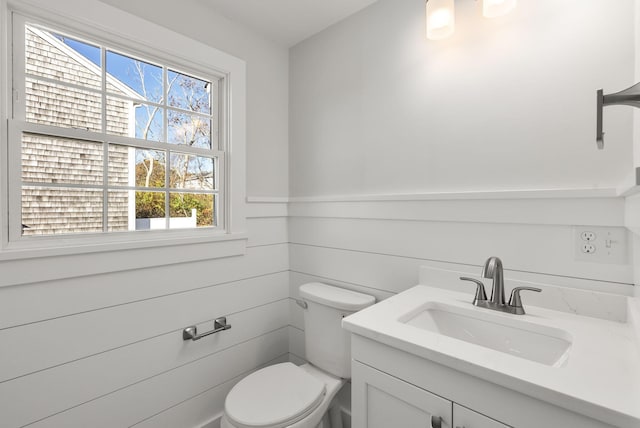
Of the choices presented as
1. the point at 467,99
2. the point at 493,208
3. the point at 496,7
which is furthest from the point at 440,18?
the point at 493,208

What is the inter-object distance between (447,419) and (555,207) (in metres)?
0.80

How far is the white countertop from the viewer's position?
22.9 inches

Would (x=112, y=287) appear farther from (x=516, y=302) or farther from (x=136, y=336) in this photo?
(x=516, y=302)

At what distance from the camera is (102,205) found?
132 centimetres

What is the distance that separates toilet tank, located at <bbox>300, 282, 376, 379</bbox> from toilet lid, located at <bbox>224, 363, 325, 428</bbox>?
0.13 meters

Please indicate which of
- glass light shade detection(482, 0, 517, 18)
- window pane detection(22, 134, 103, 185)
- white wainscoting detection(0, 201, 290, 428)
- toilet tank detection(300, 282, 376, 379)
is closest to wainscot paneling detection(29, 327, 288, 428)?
white wainscoting detection(0, 201, 290, 428)

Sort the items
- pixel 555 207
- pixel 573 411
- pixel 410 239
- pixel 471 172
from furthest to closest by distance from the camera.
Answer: pixel 410 239, pixel 471 172, pixel 555 207, pixel 573 411

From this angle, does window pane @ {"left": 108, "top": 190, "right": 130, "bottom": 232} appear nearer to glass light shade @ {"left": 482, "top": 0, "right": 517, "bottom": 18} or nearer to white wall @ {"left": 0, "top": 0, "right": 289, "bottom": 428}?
white wall @ {"left": 0, "top": 0, "right": 289, "bottom": 428}

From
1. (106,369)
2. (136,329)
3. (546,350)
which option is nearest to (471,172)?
(546,350)

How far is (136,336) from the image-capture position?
4.48ft

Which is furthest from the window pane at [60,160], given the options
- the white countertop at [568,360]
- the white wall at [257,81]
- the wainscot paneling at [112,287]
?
the white countertop at [568,360]

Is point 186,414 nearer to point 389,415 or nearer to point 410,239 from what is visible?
point 389,415

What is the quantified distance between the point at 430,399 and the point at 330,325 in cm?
78

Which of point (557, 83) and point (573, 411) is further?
point (557, 83)
